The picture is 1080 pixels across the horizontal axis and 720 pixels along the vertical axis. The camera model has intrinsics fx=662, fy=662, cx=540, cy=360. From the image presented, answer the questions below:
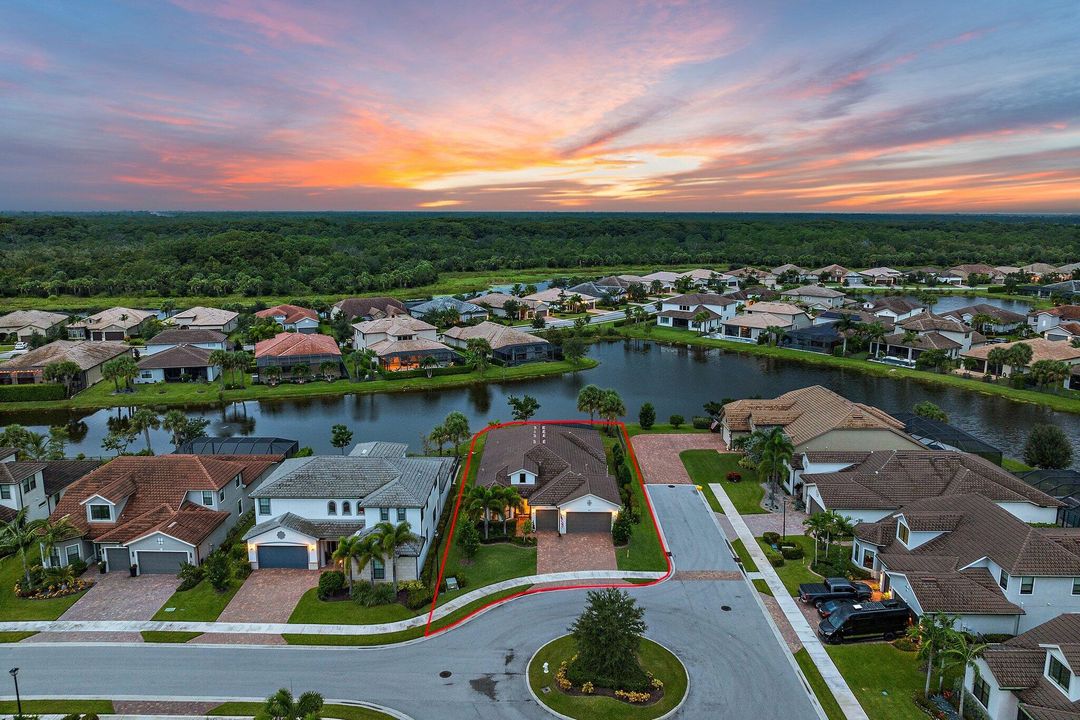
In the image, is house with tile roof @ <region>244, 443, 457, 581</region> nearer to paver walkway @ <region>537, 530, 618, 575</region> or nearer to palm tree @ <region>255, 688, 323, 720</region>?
paver walkway @ <region>537, 530, 618, 575</region>

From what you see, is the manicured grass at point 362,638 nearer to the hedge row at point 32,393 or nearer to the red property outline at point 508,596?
the red property outline at point 508,596

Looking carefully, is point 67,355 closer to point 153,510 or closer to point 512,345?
point 153,510

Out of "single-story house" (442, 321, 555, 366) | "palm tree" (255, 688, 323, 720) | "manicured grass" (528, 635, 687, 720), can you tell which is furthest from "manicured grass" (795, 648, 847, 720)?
"single-story house" (442, 321, 555, 366)

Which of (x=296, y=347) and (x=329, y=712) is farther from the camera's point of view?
(x=296, y=347)

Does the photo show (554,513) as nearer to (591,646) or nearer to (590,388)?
(591,646)

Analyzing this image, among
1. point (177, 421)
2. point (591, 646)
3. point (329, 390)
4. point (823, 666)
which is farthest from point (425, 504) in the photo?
point (329, 390)

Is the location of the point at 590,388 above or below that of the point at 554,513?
above

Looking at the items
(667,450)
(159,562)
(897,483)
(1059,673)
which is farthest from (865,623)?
(159,562)

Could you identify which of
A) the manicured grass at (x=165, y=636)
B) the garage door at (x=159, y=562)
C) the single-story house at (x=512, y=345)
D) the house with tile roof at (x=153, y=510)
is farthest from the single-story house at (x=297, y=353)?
the manicured grass at (x=165, y=636)
